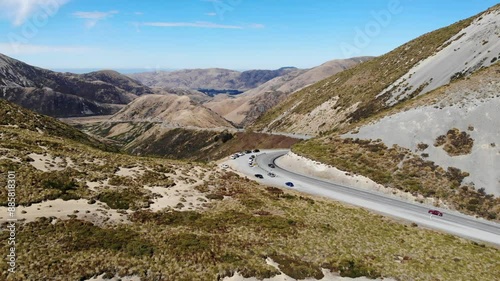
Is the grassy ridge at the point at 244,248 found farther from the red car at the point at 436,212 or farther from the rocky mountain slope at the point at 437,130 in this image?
the rocky mountain slope at the point at 437,130

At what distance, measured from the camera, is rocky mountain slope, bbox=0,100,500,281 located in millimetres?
29094

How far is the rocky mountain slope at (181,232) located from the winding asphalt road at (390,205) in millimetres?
4319

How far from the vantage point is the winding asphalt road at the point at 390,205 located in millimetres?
48000

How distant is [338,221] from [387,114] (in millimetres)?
52994

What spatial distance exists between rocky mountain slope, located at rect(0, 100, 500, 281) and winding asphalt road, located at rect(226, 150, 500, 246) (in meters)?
4.32

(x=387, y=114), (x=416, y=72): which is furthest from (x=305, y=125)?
(x=387, y=114)

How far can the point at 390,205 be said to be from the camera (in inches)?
2296

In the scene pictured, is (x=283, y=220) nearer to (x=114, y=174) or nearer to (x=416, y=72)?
(x=114, y=174)

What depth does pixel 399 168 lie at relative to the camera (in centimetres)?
6919

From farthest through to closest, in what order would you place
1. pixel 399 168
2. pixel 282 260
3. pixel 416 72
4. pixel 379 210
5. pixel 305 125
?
1. pixel 305 125
2. pixel 416 72
3. pixel 399 168
4. pixel 379 210
5. pixel 282 260

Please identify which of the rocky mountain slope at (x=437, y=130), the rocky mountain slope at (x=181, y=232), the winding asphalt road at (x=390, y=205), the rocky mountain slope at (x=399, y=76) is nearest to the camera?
the rocky mountain slope at (x=181, y=232)

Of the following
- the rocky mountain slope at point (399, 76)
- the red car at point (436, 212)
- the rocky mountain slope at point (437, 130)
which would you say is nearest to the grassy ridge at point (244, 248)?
the red car at point (436, 212)

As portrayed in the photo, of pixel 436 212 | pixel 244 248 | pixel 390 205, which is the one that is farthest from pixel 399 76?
pixel 244 248

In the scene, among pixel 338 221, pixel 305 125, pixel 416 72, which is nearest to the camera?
pixel 338 221
